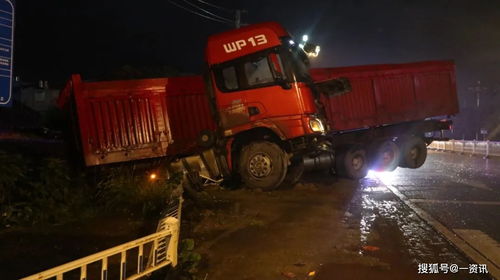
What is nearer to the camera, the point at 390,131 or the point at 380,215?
the point at 380,215

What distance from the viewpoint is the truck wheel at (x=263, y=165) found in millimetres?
8328

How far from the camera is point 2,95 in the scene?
4.12 meters

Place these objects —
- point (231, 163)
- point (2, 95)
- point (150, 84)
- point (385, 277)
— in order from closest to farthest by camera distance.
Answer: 1. point (2, 95)
2. point (385, 277)
3. point (231, 163)
4. point (150, 84)

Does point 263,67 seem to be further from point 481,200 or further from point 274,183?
point 481,200

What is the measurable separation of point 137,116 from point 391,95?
7390mm

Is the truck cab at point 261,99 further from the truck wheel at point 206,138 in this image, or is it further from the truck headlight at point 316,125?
the truck wheel at point 206,138

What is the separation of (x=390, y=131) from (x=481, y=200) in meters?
3.89

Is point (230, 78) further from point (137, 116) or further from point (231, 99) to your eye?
point (137, 116)

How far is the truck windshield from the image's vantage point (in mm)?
7879

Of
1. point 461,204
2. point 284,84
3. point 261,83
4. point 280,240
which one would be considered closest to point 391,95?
point 461,204

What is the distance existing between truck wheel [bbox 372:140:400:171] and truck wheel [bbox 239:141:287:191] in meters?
4.59

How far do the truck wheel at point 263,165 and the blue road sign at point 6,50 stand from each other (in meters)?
4.96

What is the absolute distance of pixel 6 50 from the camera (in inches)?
165

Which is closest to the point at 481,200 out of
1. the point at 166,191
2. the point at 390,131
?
the point at 390,131
